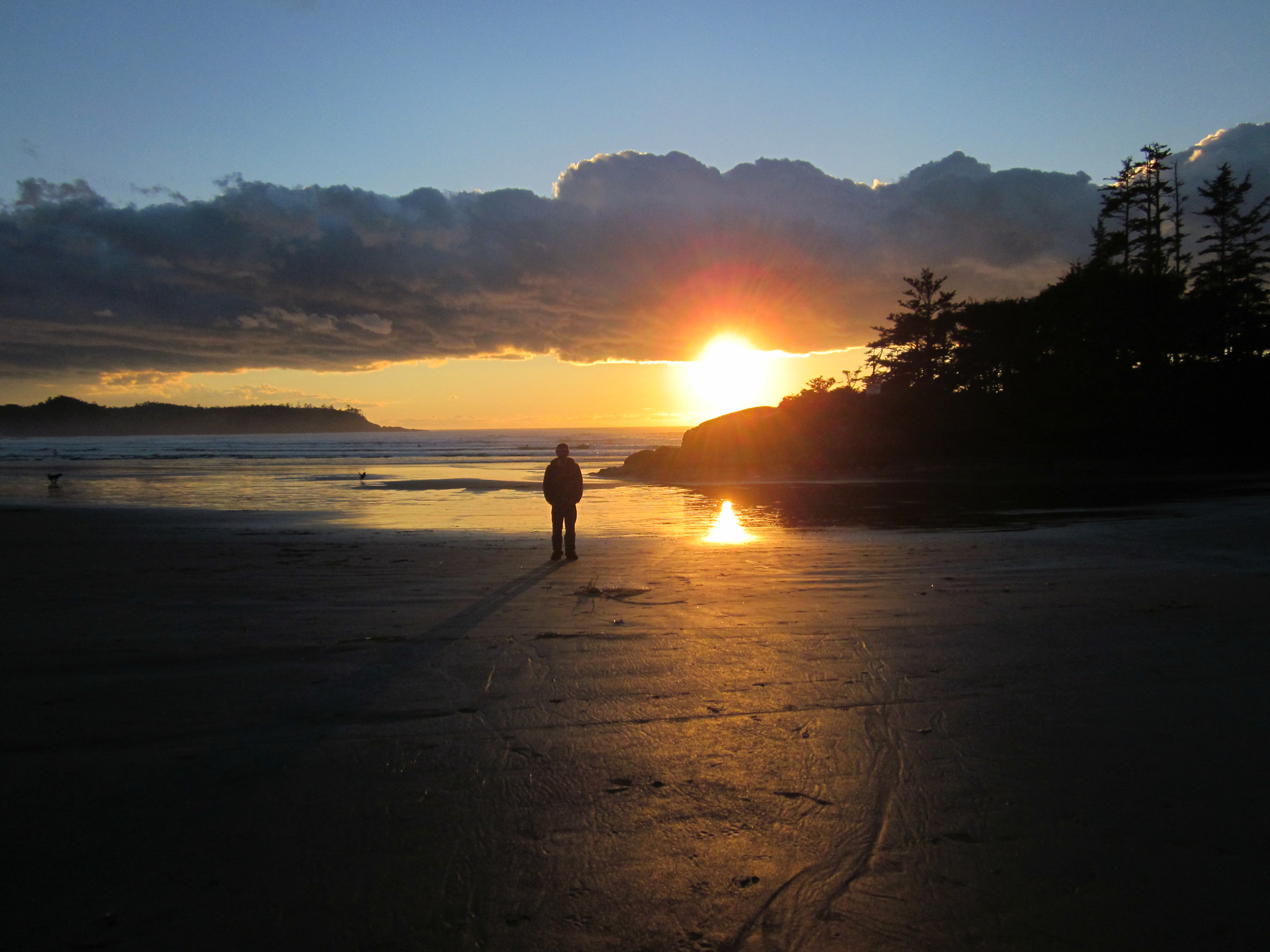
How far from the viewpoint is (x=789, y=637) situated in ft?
22.8

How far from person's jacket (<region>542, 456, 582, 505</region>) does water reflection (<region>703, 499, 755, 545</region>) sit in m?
3.40

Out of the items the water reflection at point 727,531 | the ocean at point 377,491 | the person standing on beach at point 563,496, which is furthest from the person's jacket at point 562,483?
the ocean at point 377,491

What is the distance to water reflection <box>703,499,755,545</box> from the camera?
47.1 feet

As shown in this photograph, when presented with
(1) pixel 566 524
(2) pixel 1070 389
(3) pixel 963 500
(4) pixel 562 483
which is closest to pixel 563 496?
(4) pixel 562 483

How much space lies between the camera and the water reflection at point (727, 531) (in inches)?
565

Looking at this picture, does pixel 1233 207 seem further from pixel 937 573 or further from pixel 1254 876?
pixel 1254 876

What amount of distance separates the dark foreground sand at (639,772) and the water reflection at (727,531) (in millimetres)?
5595

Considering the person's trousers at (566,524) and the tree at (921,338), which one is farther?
the tree at (921,338)

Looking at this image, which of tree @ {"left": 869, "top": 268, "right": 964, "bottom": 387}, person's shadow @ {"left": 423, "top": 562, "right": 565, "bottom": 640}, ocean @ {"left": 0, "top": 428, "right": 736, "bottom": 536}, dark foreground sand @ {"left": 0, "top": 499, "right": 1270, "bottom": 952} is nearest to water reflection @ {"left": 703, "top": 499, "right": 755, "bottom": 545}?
ocean @ {"left": 0, "top": 428, "right": 736, "bottom": 536}

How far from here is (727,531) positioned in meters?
15.9

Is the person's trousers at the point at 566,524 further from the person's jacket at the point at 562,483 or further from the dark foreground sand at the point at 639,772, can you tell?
the dark foreground sand at the point at 639,772

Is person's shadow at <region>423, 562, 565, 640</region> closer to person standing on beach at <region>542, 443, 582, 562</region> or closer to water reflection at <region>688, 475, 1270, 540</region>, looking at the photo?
person standing on beach at <region>542, 443, 582, 562</region>

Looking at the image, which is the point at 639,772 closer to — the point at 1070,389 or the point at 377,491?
the point at 377,491

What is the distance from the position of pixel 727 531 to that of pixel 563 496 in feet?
17.2
